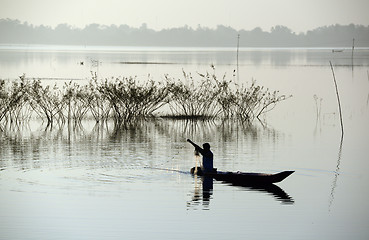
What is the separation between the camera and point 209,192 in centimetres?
1944

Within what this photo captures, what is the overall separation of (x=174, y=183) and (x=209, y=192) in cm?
140

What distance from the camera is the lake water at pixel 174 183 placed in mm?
16312

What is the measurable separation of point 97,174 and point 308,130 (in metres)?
14.7

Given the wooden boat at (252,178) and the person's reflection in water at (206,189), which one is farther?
the wooden boat at (252,178)

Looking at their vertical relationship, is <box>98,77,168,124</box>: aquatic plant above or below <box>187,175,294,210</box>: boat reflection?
above

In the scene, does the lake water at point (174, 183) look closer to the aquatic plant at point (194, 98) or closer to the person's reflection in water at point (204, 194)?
the person's reflection in water at point (204, 194)

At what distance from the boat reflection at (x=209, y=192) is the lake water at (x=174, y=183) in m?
0.05

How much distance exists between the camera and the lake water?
1631cm

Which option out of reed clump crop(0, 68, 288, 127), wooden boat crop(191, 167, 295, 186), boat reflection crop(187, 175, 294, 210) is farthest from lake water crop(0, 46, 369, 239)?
reed clump crop(0, 68, 288, 127)

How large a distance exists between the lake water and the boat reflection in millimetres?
48

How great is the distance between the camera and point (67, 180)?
20875mm

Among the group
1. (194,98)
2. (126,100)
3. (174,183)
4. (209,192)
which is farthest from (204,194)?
(194,98)

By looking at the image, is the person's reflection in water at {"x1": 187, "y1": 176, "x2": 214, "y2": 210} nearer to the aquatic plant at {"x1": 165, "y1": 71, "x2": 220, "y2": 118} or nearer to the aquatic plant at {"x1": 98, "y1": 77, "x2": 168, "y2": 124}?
the aquatic plant at {"x1": 98, "y1": 77, "x2": 168, "y2": 124}

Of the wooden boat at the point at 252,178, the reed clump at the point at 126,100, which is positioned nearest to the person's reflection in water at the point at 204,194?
the wooden boat at the point at 252,178
